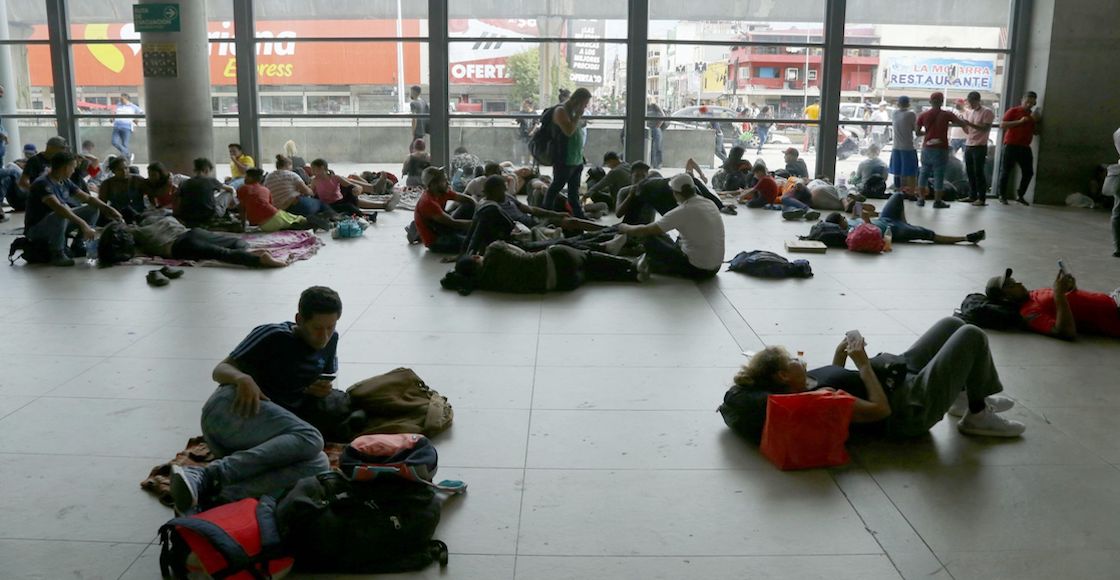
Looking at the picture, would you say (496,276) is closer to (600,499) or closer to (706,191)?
(706,191)

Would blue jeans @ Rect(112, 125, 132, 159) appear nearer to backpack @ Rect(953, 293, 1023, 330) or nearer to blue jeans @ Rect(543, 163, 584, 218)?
blue jeans @ Rect(543, 163, 584, 218)

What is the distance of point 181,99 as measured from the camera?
52.4 feet

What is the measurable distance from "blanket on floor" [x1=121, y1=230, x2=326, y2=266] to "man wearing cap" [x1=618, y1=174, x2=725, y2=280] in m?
3.57

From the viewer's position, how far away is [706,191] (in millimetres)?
10617

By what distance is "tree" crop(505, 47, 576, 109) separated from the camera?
17672mm

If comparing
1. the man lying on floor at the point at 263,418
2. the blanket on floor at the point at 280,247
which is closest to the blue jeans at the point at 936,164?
the blanket on floor at the point at 280,247

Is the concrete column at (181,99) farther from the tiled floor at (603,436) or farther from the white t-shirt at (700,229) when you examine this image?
the white t-shirt at (700,229)

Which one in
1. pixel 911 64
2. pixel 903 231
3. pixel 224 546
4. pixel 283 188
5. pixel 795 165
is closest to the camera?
pixel 224 546

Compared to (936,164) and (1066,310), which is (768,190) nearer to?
(936,164)

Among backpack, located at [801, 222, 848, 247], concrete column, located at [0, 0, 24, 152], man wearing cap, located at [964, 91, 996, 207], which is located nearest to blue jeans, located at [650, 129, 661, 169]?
man wearing cap, located at [964, 91, 996, 207]

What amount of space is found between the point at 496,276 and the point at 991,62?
42.9 ft

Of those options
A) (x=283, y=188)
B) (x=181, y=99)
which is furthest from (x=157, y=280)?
(x=181, y=99)

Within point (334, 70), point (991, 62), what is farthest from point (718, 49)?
point (334, 70)

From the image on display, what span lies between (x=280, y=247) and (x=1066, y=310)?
7571mm
